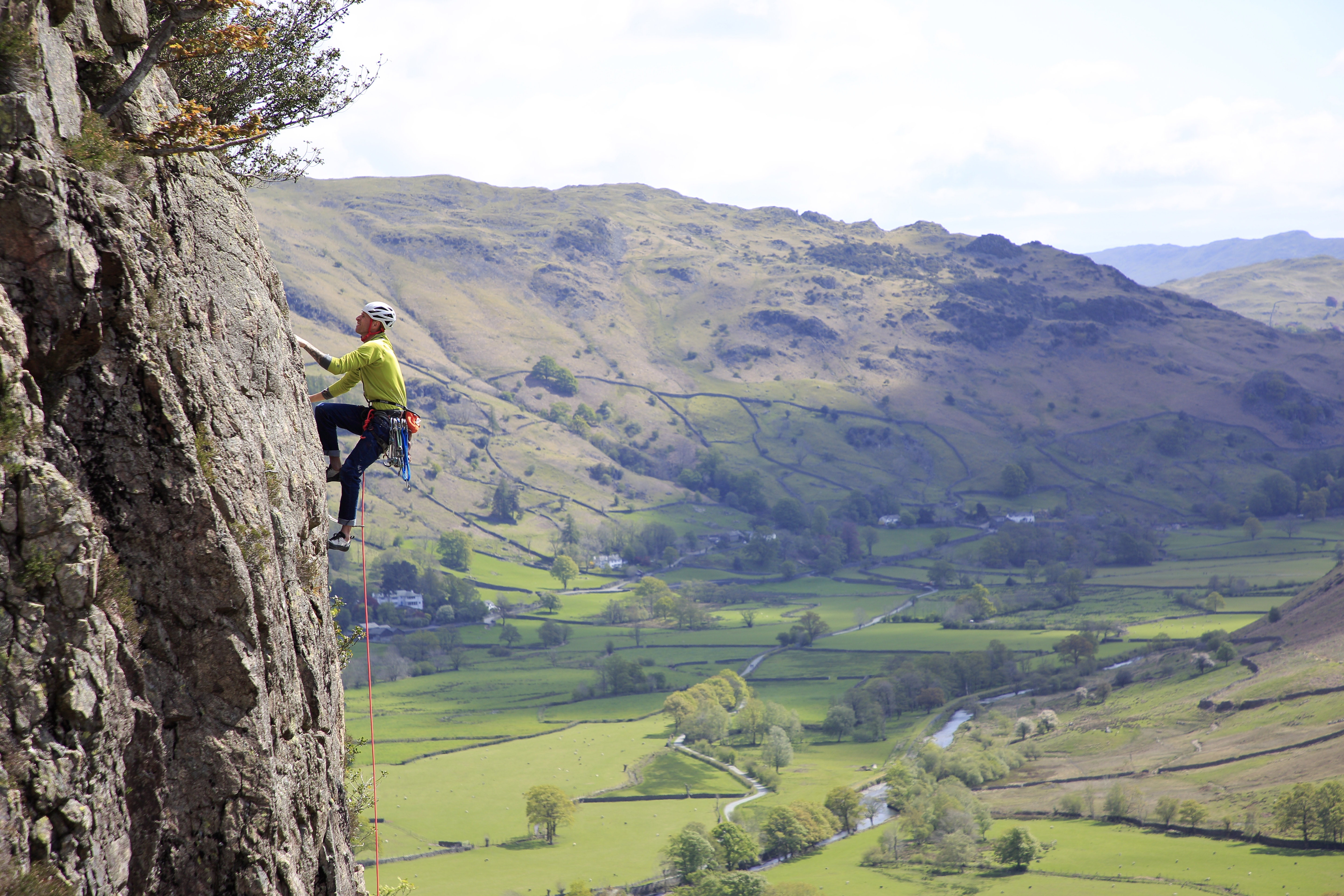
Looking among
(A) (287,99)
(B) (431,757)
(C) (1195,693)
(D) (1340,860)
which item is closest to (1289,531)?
(C) (1195,693)

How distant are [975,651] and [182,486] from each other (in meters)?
125

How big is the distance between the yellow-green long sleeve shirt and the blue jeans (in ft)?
1.13

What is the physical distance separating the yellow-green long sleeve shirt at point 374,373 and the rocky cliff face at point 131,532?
166cm

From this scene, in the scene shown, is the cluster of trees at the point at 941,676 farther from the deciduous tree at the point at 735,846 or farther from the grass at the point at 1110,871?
the deciduous tree at the point at 735,846

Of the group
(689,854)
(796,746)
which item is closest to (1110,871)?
(689,854)

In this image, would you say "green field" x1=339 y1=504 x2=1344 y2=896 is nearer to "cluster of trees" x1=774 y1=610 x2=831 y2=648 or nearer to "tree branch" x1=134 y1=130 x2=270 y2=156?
"cluster of trees" x1=774 y1=610 x2=831 y2=648

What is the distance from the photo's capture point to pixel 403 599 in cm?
15625

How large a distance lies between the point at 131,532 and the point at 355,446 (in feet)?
16.3

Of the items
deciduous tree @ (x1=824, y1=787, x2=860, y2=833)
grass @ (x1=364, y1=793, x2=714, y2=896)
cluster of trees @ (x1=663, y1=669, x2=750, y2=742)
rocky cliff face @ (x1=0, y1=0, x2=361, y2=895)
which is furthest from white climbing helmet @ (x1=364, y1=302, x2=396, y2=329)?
cluster of trees @ (x1=663, y1=669, x2=750, y2=742)

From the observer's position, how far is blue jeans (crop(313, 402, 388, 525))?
532 inches

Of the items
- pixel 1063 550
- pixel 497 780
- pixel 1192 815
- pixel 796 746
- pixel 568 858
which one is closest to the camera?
pixel 568 858

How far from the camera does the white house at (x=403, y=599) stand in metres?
155

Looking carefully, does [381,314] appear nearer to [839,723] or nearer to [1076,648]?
[839,723]

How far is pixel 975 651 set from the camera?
4828 inches
